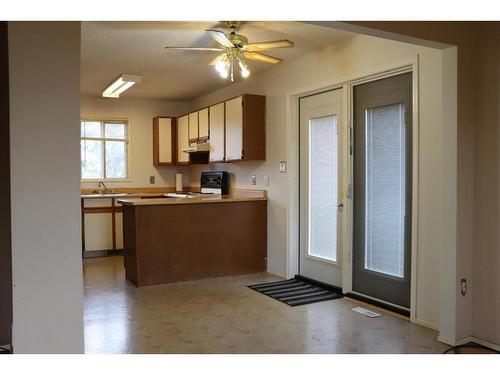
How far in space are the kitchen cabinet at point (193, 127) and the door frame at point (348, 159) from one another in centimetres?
200

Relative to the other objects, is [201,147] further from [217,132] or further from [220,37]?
[220,37]

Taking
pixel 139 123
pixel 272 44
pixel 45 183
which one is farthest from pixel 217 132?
pixel 45 183

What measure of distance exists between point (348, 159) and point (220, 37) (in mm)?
1643

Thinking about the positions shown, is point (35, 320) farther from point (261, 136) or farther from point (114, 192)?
point (114, 192)

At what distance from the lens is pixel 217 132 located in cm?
609

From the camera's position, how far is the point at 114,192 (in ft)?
24.0

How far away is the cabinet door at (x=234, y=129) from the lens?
5.49 metres

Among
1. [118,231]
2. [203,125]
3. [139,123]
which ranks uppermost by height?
[139,123]

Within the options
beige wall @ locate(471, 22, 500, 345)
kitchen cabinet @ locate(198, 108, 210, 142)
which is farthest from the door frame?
kitchen cabinet @ locate(198, 108, 210, 142)

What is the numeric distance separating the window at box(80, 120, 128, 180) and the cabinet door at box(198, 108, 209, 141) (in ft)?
5.17
